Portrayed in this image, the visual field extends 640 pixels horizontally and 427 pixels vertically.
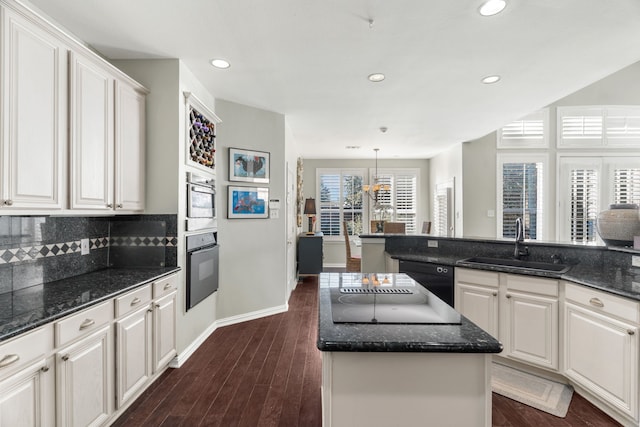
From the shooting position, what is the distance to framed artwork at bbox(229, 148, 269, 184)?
12.4 ft

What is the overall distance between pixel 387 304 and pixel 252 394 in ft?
4.82

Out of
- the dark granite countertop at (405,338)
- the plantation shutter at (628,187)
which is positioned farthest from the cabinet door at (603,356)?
the plantation shutter at (628,187)

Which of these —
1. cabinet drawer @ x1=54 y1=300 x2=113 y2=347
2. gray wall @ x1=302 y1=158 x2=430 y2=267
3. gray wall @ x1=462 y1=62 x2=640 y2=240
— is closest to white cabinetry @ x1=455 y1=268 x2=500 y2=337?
→ cabinet drawer @ x1=54 y1=300 x2=113 y2=347

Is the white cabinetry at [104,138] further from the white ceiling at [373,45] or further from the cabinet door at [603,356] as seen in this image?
the cabinet door at [603,356]

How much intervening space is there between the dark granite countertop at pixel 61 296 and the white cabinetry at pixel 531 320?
2828mm

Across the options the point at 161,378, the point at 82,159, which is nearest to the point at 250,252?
the point at 161,378

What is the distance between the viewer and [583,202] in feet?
18.7

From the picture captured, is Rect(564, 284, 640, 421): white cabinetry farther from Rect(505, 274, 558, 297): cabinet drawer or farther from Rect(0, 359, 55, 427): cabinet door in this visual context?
Rect(0, 359, 55, 427): cabinet door

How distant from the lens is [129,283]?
2.12 m

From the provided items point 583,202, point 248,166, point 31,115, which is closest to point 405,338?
point 31,115

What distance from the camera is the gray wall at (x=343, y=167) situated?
7.73m

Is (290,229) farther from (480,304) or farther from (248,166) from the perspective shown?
(480,304)

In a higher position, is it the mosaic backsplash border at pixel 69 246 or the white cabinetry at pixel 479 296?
the mosaic backsplash border at pixel 69 246

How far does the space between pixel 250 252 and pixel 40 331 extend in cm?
256
